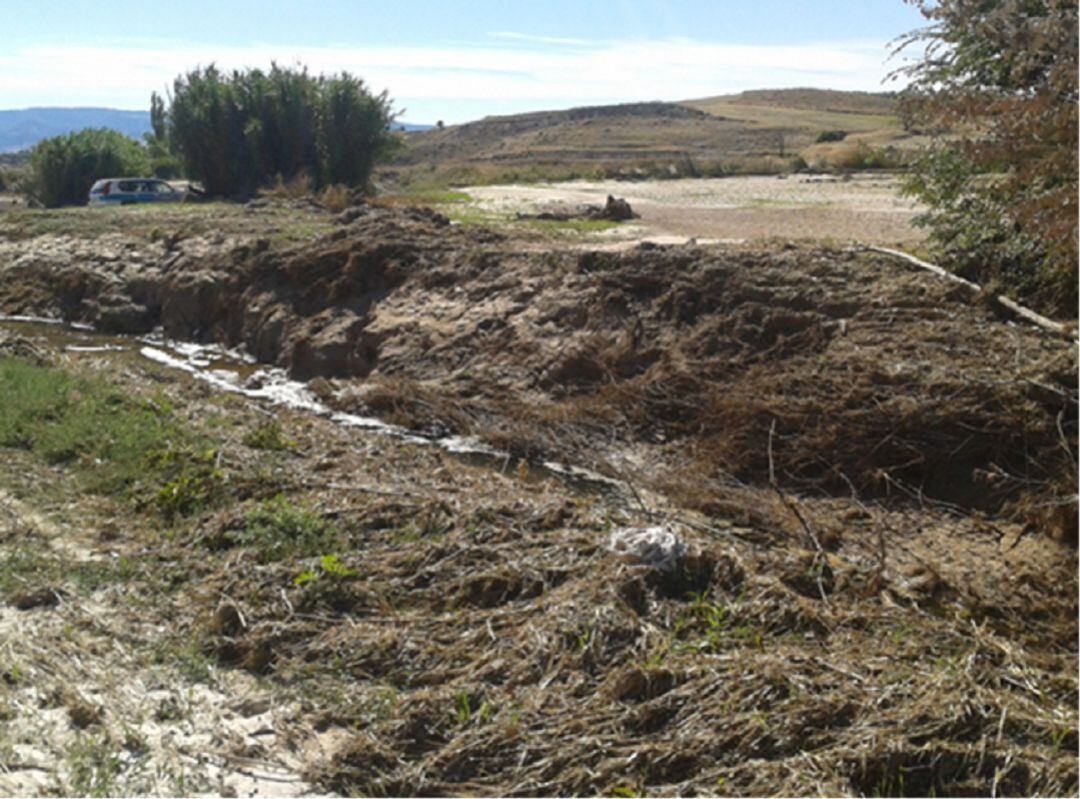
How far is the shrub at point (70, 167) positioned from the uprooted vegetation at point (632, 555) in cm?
2502

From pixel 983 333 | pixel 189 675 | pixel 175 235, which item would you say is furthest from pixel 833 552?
pixel 175 235

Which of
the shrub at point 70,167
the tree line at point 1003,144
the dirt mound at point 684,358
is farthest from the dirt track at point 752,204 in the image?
the shrub at point 70,167

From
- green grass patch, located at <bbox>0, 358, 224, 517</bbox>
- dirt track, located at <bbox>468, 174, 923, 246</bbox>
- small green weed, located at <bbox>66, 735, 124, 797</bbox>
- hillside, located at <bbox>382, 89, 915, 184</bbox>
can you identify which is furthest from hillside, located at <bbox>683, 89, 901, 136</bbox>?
small green weed, located at <bbox>66, 735, 124, 797</bbox>

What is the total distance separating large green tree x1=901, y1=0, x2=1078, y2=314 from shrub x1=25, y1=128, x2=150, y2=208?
3229 centimetres

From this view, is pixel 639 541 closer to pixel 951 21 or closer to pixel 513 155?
pixel 951 21

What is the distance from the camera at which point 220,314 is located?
61.6 feet

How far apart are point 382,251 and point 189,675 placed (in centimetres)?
1194

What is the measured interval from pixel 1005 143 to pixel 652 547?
4406 millimetres

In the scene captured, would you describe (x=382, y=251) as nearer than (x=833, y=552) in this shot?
No

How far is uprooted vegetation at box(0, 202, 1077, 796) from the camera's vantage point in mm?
5312

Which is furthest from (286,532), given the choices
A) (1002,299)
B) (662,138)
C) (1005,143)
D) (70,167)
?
(662,138)

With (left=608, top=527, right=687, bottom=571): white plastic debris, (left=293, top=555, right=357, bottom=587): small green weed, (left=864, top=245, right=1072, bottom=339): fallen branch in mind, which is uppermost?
(left=864, top=245, right=1072, bottom=339): fallen branch

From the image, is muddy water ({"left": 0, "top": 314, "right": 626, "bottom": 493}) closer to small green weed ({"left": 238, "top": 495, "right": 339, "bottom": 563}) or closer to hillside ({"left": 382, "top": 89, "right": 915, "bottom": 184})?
small green weed ({"left": 238, "top": 495, "right": 339, "bottom": 563})

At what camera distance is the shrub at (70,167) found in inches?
1522
